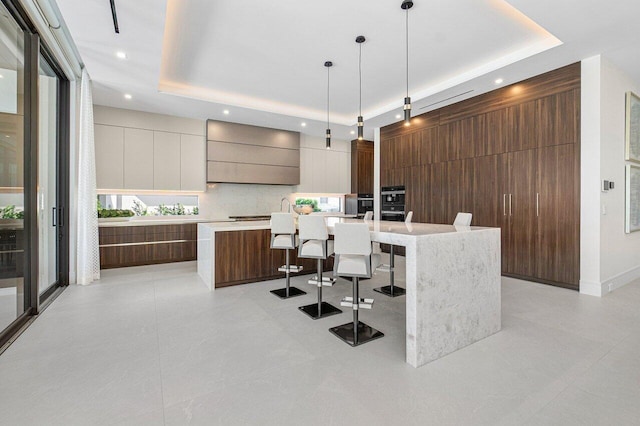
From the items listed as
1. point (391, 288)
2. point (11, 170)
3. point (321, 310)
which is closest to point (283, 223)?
point (321, 310)

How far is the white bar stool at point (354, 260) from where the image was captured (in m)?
2.40

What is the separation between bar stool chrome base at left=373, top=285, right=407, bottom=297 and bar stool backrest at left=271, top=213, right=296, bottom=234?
4.41ft

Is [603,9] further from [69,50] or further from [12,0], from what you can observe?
[69,50]

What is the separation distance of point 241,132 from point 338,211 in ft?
11.5

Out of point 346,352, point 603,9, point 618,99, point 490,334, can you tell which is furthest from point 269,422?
point 618,99

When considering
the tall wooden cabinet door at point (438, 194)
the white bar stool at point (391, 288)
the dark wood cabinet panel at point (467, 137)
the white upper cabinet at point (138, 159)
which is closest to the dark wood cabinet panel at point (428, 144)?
the tall wooden cabinet door at point (438, 194)

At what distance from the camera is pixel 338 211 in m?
8.52

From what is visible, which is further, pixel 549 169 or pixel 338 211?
pixel 338 211

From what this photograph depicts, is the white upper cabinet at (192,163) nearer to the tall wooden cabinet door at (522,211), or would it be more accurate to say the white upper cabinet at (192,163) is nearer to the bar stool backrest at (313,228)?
the bar stool backrest at (313,228)

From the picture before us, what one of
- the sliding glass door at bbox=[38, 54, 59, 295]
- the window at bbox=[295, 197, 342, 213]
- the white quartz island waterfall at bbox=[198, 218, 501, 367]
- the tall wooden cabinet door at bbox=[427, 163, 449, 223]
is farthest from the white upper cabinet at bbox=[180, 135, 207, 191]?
the white quartz island waterfall at bbox=[198, 218, 501, 367]

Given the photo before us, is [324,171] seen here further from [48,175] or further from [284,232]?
[48,175]

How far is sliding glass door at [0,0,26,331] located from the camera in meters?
2.49

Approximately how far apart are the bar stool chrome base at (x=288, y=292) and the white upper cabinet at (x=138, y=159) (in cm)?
346

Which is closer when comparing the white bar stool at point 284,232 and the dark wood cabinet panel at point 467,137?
the white bar stool at point 284,232
